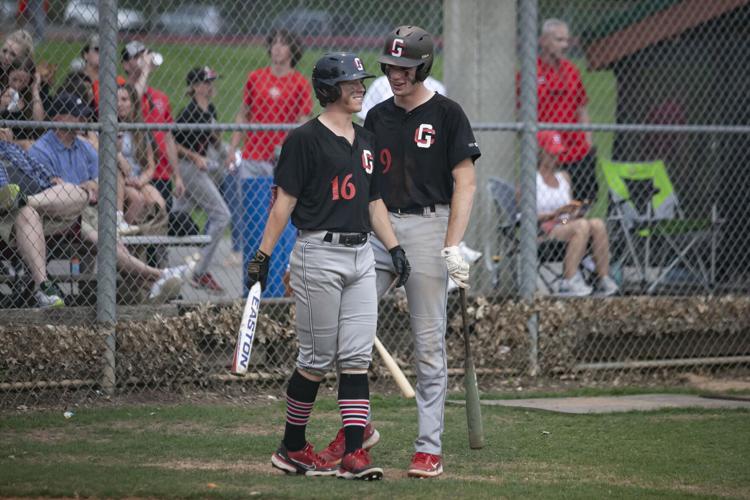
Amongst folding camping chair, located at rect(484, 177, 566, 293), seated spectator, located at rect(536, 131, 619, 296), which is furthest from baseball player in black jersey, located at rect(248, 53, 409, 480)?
seated spectator, located at rect(536, 131, 619, 296)

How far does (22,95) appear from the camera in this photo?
7496 millimetres

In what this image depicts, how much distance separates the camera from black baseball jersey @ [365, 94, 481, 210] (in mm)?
5641

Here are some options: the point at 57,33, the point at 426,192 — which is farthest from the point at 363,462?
the point at 57,33

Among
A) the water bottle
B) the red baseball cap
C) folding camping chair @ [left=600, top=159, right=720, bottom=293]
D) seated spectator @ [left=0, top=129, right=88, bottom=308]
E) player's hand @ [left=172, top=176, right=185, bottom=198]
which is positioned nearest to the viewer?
seated spectator @ [left=0, top=129, right=88, bottom=308]

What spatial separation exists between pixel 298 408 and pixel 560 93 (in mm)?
5205

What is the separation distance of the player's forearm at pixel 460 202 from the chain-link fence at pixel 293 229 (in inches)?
100

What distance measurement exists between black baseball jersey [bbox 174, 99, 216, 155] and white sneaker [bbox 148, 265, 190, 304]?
1589mm

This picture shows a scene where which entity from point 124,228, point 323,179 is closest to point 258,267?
point 323,179

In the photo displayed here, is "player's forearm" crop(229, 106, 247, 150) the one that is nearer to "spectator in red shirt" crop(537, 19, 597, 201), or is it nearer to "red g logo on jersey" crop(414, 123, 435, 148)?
"spectator in red shirt" crop(537, 19, 597, 201)

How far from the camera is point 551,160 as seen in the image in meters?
9.64

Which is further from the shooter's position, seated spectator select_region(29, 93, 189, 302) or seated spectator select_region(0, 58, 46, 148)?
seated spectator select_region(29, 93, 189, 302)

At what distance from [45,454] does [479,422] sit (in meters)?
2.23

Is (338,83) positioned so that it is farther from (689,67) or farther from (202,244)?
(689,67)

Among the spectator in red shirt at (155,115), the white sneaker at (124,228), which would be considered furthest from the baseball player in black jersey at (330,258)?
the spectator in red shirt at (155,115)
